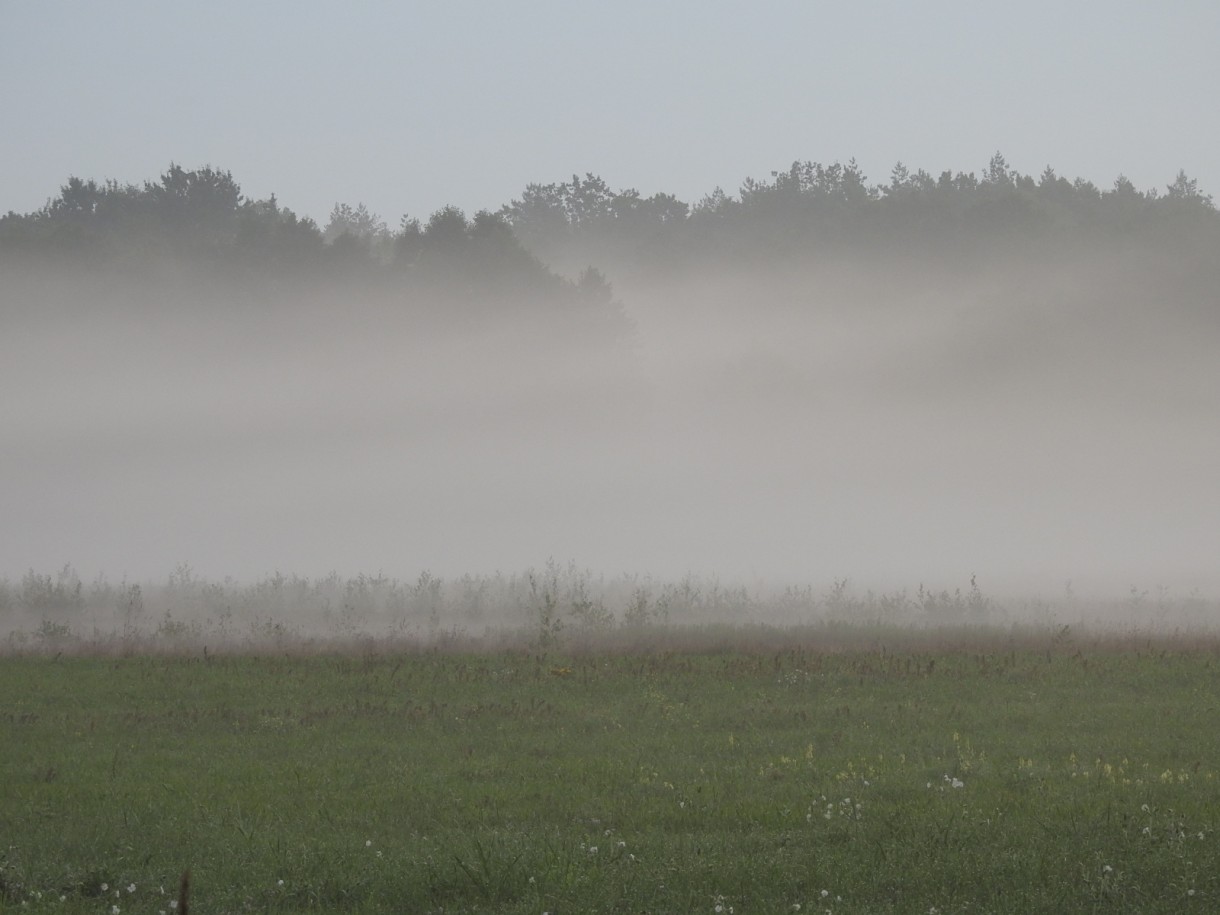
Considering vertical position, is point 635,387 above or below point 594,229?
below

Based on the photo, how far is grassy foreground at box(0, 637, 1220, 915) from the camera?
923 centimetres

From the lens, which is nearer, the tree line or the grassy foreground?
the grassy foreground

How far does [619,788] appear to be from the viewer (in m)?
12.3

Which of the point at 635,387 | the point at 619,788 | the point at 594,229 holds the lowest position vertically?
the point at 619,788

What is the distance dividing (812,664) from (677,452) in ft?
208

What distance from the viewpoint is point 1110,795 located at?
444 inches

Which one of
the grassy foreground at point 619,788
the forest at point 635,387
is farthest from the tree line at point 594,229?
the grassy foreground at point 619,788

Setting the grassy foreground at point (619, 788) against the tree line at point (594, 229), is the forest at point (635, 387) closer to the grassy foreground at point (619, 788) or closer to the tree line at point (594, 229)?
the tree line at point (594, 229)

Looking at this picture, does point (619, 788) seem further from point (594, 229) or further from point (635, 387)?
point (594, 229)

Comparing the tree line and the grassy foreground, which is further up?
the tree line

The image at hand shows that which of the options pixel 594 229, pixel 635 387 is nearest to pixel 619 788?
pixel 635 387

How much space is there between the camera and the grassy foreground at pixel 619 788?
30.3 feet

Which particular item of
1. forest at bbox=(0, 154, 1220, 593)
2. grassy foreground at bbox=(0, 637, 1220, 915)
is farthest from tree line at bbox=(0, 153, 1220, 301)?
grassy foreground at bbox=(0, 637, 1220, 915)

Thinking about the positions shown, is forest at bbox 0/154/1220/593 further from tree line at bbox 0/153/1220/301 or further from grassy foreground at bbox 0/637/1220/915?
grassy foreground at bbox 0/637/1220/915
